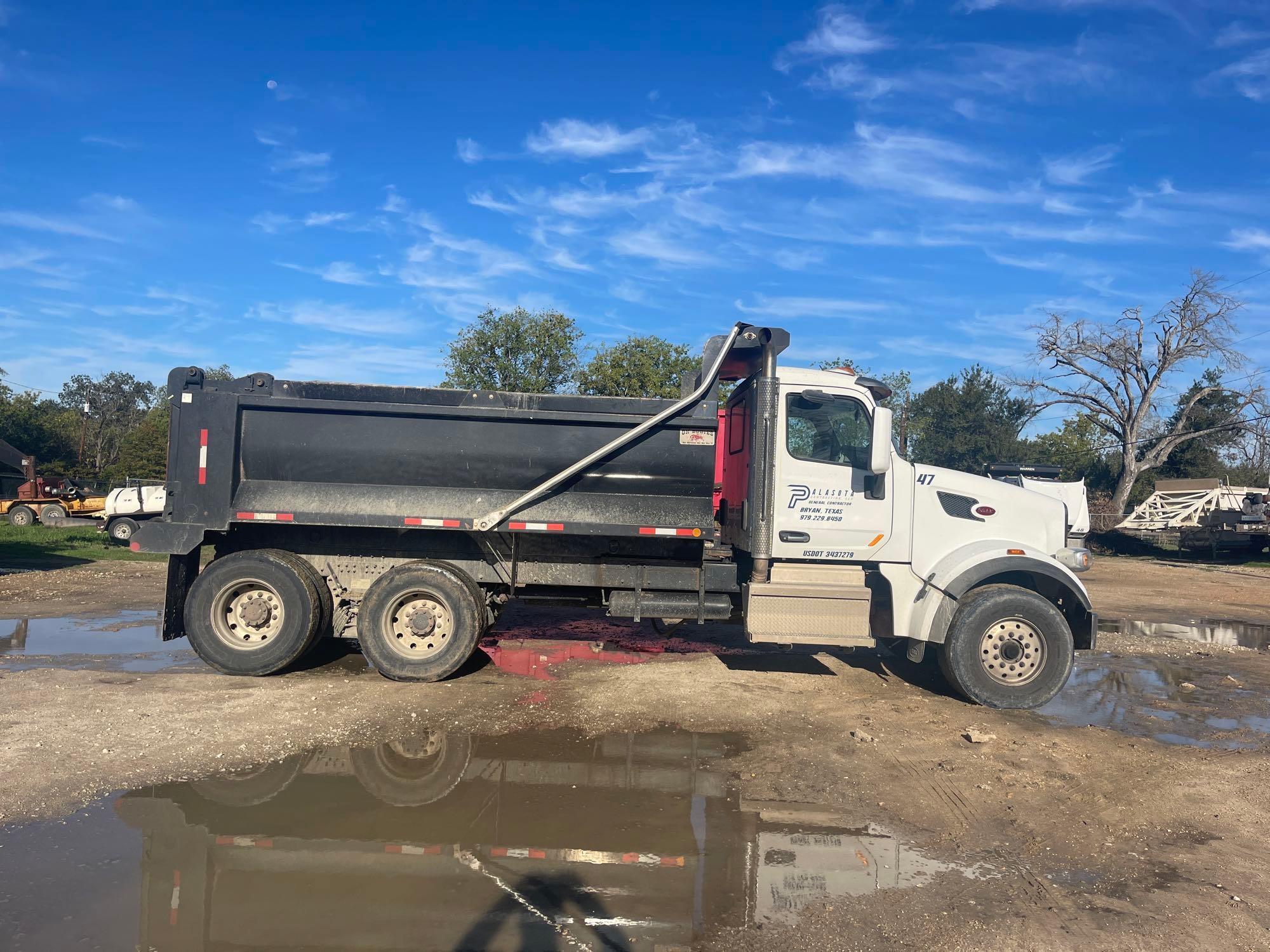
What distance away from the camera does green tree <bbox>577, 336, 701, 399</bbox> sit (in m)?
31.4

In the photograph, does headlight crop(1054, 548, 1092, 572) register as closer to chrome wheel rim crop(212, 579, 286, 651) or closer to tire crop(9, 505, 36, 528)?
chrome wheel rim crop(212, 579, 286, 651)

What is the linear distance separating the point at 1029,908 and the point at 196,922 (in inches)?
149

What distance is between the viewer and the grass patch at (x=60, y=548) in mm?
18109

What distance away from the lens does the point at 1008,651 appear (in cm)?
775

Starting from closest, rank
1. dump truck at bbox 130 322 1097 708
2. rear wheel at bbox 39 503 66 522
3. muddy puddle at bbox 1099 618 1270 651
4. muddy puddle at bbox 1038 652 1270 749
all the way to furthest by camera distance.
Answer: muddy puddle at bbox 1038 652 1270 749, dump truck at bbox 130 322 1097 708, muddy puddle at bbox 1099 618 1270 651, rear wheel at bbox 39 503 66 522

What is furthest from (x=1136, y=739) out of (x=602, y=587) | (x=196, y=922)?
(x=196, y=922)

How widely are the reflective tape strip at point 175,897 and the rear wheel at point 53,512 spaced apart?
30960mm

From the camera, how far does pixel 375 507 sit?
319 inches

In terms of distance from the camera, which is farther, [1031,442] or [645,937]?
[1031,442]

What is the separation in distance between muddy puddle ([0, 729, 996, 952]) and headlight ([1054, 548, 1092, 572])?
4.43 metres

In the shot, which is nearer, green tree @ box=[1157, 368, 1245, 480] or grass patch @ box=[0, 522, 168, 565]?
grass patch @ box=[0, 522, 168, 565]

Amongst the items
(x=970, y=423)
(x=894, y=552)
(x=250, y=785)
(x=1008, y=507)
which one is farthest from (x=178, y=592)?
(x=970, y=423)

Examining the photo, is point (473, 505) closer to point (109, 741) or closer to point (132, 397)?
point (109, 741)

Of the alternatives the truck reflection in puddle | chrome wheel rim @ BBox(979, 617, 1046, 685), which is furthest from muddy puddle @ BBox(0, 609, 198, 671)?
chrome wheel rim @ BBox(979, 617, 1046, 685)
